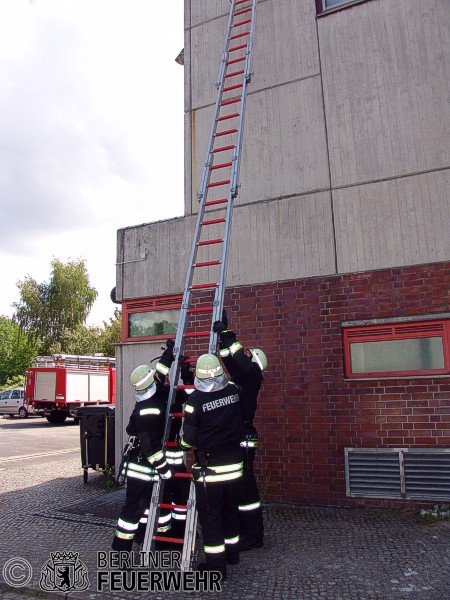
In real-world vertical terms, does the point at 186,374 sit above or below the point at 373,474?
above

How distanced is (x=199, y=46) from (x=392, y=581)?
7.17m

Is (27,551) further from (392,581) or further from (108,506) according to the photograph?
(392,581)

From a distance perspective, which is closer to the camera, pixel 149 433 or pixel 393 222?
pixel 149 433

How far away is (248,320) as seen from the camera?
20.3 ft

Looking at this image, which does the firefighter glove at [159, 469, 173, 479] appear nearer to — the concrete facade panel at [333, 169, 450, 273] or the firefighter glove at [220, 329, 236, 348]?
the firefighter glove at [220, 329, 236, 348]

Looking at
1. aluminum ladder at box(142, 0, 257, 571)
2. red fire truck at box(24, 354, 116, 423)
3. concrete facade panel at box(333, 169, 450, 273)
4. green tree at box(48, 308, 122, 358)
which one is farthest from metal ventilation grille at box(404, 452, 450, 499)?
green tree at box(48, 308, 122, 358)

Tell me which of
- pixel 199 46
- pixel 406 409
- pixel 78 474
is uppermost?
pixel 199 46

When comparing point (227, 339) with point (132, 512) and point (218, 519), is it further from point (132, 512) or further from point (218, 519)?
point (132, 512)

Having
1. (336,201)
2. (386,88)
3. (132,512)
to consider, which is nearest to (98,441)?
(132,512)

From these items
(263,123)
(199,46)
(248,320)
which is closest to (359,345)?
(248,320)

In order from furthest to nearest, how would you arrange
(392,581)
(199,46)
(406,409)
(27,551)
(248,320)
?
(199,46)
(248,320)
(406,409)
(27,551)
(392,581)

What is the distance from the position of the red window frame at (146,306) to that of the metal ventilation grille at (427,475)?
3428 millimetres

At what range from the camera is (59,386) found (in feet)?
67.4

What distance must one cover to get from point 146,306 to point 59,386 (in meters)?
15.1
